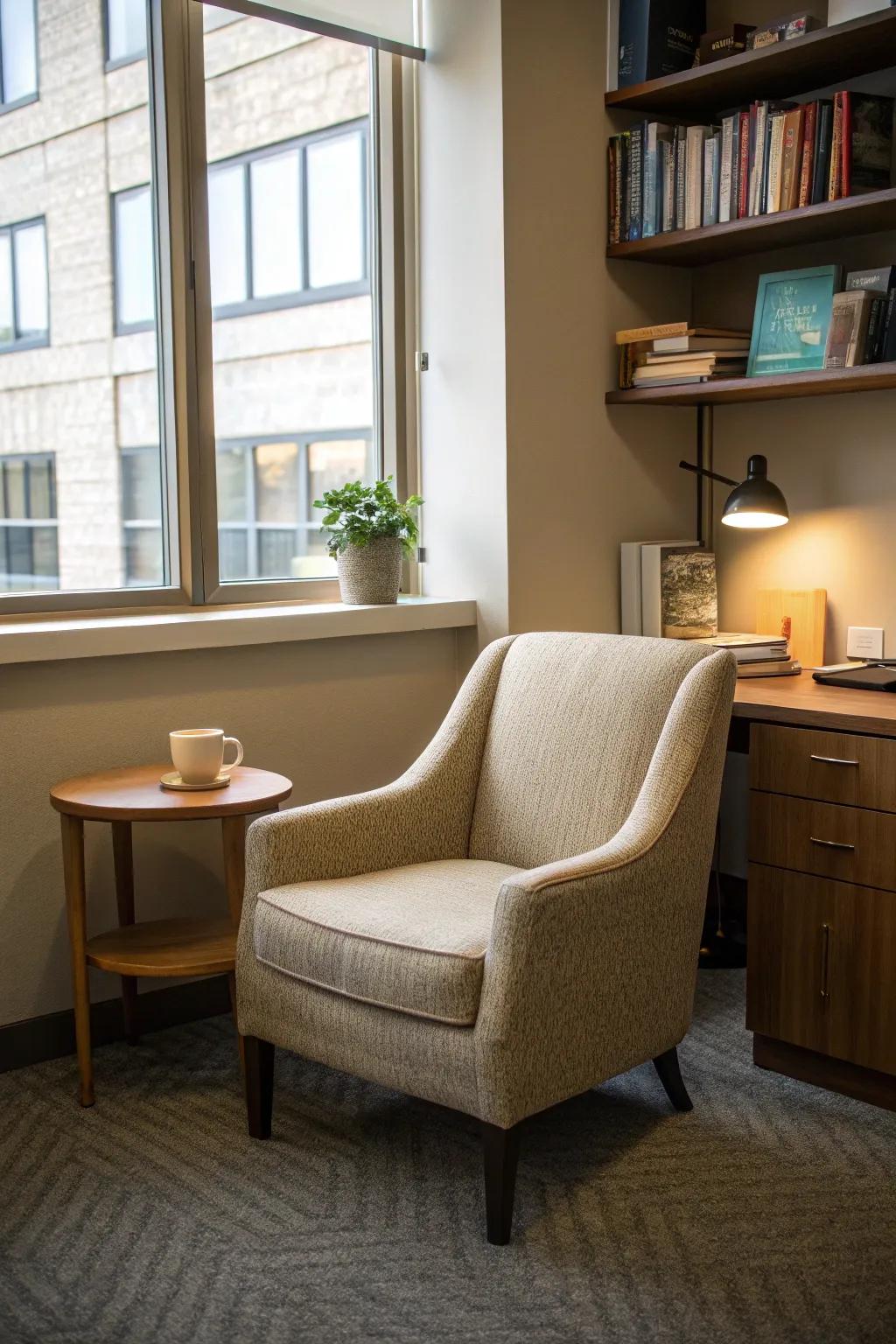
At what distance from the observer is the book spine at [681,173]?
3.13 m

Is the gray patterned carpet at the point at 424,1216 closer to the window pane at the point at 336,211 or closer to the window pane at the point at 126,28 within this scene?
the window pane at the point at 336,211

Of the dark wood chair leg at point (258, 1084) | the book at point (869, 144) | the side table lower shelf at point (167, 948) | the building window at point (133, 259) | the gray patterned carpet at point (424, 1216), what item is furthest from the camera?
the building window at point (133, 259)

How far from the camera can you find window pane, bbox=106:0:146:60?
2.91 metres

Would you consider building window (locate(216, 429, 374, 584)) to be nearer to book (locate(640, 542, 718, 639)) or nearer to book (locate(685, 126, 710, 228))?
book (locate(640, 542, 718, 639))

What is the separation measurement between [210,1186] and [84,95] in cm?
220

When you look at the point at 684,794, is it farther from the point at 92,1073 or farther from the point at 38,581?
the point at 38,581

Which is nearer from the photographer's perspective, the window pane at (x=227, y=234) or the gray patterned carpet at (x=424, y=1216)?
the gray patterned carpet at (x=424, y=1216)

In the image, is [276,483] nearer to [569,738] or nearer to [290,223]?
[290,223]

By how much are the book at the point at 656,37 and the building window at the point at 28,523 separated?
1.65 meters

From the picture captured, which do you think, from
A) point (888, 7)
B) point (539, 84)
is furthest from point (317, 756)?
point (888, 7)

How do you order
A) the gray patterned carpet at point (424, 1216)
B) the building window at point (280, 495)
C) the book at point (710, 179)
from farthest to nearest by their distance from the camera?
1. the building window at point (280, 495)
2. the book at point (710, 179)
3. the gray patterned carpet at point (424, 1216)

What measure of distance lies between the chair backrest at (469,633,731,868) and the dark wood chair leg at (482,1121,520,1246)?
0.60 meters

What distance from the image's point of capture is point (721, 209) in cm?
306

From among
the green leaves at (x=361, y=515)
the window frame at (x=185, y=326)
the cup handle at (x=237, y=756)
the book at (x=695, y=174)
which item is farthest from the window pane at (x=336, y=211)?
the cup handle at (x=237, y=756)
